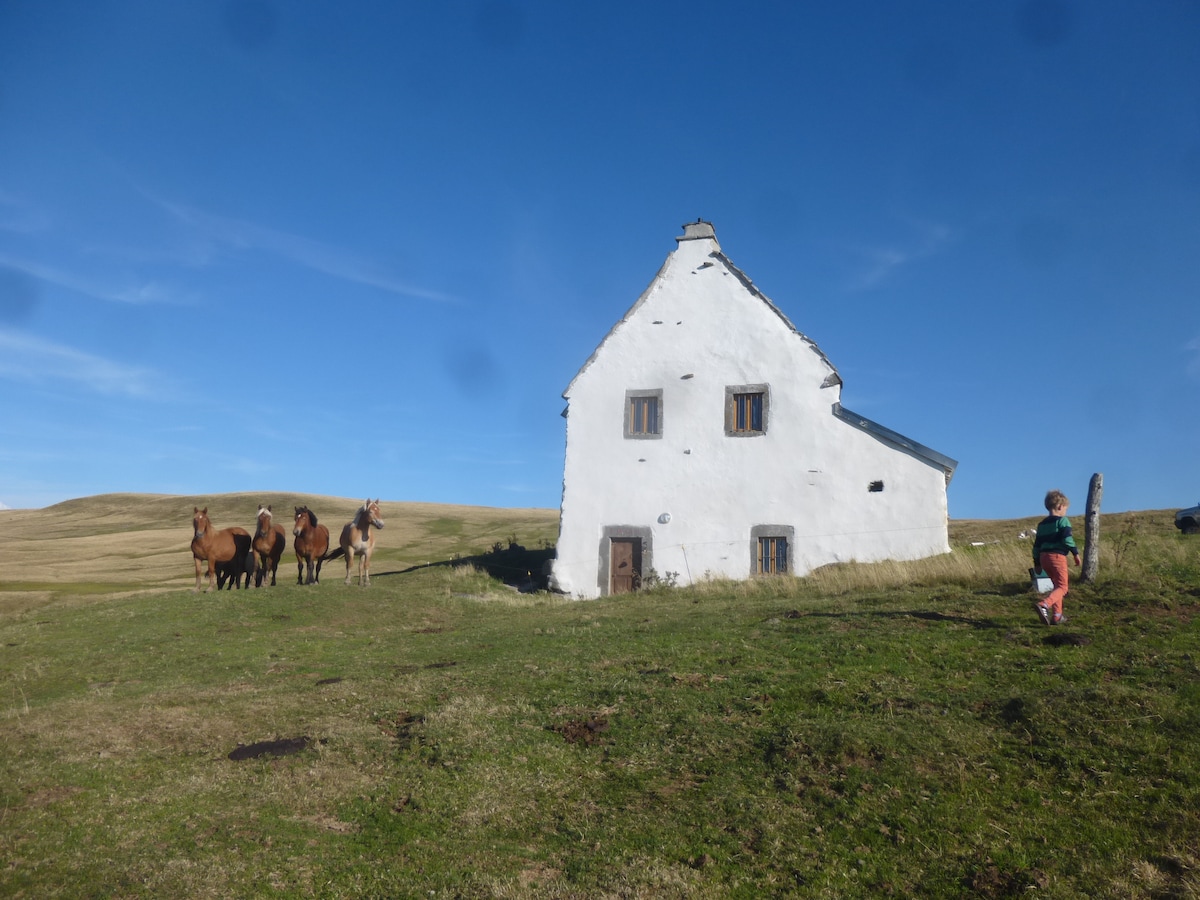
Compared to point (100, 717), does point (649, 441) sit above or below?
above

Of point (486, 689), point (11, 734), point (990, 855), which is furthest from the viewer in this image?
point (486, 689)

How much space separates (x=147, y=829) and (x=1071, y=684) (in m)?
9.52

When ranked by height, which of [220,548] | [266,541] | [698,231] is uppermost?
[698,231]

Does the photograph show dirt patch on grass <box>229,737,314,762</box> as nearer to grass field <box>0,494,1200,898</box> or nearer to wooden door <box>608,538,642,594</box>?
grass field <box>0,494,1200,898</box>

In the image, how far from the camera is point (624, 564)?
27438 millimetres

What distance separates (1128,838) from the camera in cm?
623

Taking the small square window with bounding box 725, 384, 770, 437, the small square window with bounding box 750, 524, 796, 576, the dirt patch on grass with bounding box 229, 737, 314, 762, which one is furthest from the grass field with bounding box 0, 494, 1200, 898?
the small square window with bounding box 725, 384, 770, 437

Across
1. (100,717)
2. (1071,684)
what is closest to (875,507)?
(1071,684)

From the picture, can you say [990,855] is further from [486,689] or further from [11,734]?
[11,734]

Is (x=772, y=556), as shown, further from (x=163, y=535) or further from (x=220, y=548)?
(x=163, y=535)

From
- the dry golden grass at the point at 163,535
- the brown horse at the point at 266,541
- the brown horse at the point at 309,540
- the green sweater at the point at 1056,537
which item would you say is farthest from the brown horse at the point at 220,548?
the green sweater at the point at 1056,537

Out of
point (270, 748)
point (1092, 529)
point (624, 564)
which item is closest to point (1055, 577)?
point (1092, 529)

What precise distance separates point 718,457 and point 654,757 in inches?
750

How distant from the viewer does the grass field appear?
6309 mm
